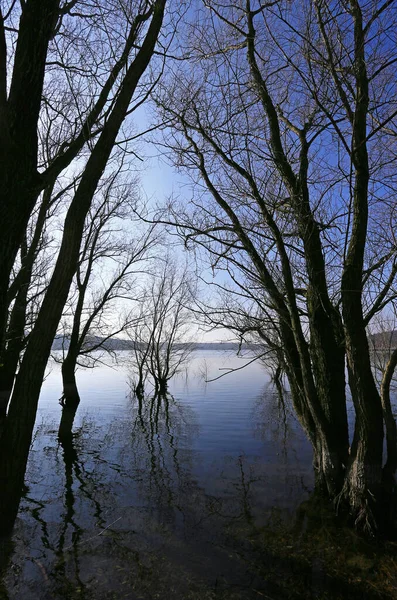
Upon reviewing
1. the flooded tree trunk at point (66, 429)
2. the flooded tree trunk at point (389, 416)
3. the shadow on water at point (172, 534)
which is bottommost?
the shadow on water at point (172, 534)

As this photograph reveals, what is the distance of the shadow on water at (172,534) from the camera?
417 centimetres

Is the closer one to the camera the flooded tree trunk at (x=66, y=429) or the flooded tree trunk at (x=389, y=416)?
the flooded tree trunk at (x=389, y=416)

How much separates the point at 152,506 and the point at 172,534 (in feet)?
4.03

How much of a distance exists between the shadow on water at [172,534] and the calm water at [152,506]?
0.02 meters

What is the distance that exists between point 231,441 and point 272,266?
7.49m

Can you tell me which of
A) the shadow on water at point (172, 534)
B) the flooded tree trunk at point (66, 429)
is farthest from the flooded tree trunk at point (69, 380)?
the shadow on water at point (172, 534)

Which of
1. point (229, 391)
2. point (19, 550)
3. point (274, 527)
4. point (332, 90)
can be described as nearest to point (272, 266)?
point (332, 90)

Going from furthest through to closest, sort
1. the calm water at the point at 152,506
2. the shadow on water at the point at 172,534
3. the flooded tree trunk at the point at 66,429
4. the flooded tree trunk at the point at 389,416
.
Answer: the flooded tree trunk at the point at 66,429
the flooded tree trunk at the point at 389,416
the calm water at the point at 152,506
the shadow on water at the point at 172,534

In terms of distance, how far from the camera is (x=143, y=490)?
756cm

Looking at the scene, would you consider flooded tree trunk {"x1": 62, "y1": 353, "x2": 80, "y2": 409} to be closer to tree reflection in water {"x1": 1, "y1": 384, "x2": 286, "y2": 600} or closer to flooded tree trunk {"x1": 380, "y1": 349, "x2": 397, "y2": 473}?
tree reflection in water {"x1": 1, "y1": 384, "x2": 286, "y2": 600}

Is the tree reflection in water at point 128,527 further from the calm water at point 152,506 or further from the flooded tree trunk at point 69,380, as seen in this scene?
the flooded tree trunk at point 69,380

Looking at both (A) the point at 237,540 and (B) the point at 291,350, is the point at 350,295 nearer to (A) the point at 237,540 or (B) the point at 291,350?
(B) the point at 291,350

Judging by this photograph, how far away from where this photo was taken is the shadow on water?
4168 mm

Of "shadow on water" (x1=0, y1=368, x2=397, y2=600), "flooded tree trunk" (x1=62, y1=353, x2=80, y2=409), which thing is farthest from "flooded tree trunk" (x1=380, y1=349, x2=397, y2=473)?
"flooded tree trunk" (x1=62, y1=353, x2=80, y2=409)
